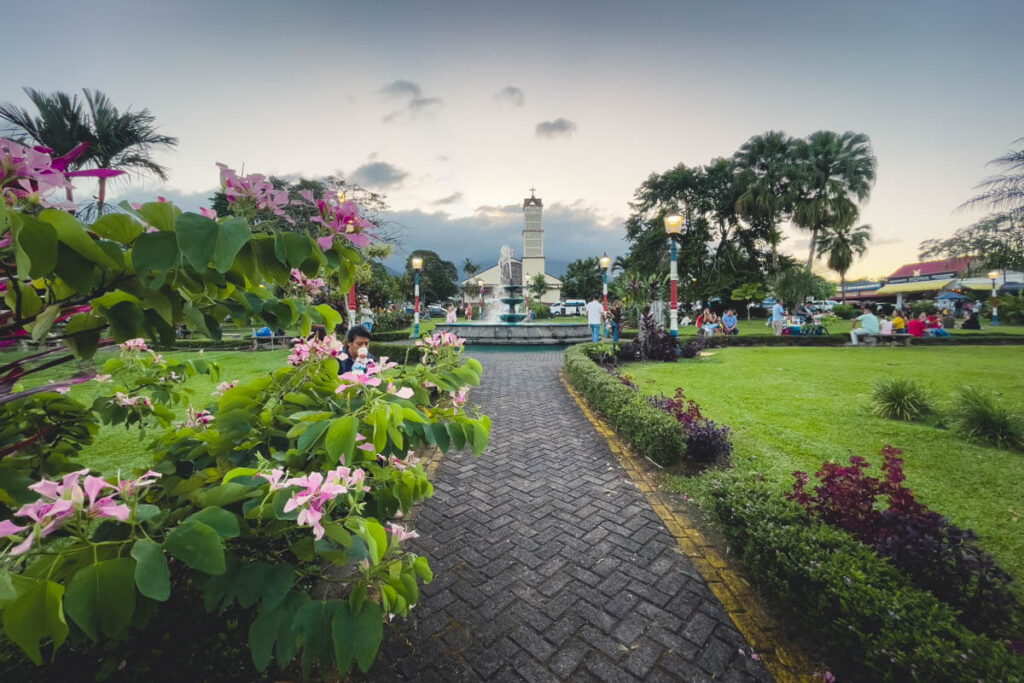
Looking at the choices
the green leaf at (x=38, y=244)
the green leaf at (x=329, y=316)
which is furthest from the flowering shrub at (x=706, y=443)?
the green leaf at (x=38, y=244)

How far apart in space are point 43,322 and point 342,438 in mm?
775

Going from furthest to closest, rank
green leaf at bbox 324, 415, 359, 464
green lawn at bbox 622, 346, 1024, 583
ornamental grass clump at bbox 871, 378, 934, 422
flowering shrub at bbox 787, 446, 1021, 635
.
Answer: ornamental grass clump at bbox 871, 378, 934, 422, green lawn at bbox 622, 346, 1024, 583, flowering shrub at bbox 787, 446, 1021, 635, green leaf at bbox 324, 415, 359, 464

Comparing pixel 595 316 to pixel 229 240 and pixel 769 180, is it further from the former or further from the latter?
pixel 769 180

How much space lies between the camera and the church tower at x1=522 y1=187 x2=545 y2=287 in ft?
270

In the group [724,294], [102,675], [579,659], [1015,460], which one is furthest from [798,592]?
[724,294]

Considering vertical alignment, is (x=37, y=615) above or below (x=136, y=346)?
below

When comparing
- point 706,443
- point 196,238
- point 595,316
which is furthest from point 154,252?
point 595,316

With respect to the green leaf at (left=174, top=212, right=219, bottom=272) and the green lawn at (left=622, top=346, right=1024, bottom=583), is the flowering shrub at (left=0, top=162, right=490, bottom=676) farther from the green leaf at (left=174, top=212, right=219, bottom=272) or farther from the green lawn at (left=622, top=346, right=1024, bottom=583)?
the green lawn at (left=622, top=346, right=1024, bottom=583)

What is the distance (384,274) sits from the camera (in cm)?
3041

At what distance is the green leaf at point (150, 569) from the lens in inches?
32.3

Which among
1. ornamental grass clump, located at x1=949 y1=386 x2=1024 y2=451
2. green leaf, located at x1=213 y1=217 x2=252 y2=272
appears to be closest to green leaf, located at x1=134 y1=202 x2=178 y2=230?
green leaf, located at x1=213 y1=217 x2=252 y2=272

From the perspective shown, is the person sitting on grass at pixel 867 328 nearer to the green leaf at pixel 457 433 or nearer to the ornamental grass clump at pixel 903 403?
the ornamental grass clump at pixel 903 403

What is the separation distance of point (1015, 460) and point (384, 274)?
30.3 metres

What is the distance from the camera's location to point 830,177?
3353cm
